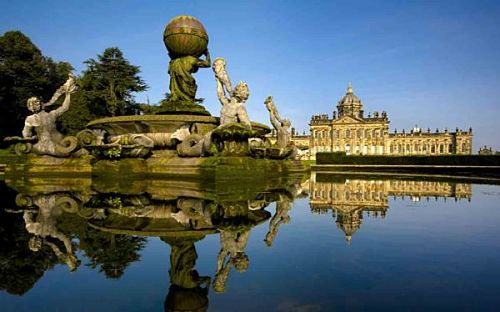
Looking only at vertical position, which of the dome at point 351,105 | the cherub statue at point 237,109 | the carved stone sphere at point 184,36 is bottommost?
the cherub statue at point 237,109

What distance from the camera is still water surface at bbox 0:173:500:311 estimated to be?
1905 mm

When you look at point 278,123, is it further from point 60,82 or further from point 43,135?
point 60,82

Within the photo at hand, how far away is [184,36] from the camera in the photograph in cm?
1092

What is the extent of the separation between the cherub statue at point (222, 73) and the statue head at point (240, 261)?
24.1ft

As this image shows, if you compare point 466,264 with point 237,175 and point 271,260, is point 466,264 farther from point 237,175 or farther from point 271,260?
point 237,175

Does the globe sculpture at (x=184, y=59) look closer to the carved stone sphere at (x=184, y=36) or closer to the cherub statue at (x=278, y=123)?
the carved stone sphere at (x=184, y=36)

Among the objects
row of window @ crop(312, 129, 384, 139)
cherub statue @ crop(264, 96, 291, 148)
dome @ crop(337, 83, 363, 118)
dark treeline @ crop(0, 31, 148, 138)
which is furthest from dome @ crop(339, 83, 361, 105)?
cherub statue @ crop(264, 96, 291, 148)

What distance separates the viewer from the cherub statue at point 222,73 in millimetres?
9648

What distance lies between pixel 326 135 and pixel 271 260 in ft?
301

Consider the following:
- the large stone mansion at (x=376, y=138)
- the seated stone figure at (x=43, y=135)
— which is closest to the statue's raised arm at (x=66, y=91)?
the seated stone figure at (x=43, y=135)

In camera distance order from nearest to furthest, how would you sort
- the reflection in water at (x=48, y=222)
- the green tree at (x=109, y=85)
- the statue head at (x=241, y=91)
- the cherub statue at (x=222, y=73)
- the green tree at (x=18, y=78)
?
the reflection in water at (x=48, y=222), the statue head at (x=241, y=91), the cherub statue at (x=222, y=73), the green tree at (x=18, y=78), the green tree at (x=109, y=85)

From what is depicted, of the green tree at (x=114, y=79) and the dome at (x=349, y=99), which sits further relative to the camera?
the dome at (x=349, y=99)

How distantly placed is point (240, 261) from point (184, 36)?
975cm

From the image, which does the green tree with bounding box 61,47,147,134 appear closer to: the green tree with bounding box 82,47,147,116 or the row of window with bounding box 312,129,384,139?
the green tree with bounding box 82,47,147,116
